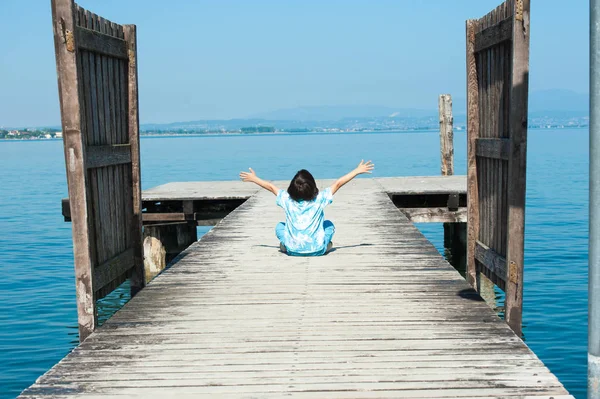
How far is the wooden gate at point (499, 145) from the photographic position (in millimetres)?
7383

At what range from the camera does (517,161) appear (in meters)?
7.47

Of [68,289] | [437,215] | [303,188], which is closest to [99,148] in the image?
[303,188]

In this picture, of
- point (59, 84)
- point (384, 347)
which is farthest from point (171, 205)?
point (384, 347)

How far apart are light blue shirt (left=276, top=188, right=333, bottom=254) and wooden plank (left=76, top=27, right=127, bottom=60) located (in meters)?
2.44

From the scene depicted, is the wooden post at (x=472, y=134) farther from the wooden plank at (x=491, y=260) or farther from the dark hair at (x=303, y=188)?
the dark hair at (x=303, y=188)

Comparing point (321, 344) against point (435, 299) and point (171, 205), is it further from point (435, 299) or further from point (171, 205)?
point (171, 205)

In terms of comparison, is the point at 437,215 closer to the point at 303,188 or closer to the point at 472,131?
the point at 472,131

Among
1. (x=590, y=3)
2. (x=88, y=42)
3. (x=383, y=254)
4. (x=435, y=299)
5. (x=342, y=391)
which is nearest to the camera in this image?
(x=590, y=3)

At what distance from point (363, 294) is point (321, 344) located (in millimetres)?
1605

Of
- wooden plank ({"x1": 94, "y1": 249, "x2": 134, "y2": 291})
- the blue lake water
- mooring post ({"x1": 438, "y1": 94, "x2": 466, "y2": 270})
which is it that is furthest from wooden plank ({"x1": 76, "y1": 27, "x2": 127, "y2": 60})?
mooring post ({"x1": 438, "y1": 94, "x2": 466, "y2": 270})

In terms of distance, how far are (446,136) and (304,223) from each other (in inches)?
541

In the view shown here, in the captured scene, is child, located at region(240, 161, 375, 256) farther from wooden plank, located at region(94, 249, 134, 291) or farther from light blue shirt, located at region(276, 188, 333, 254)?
wooden plank, located at region(94, 249, 134, 291)

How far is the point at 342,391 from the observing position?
463 centimetres

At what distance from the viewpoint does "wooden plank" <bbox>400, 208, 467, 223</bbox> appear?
15391 mm
